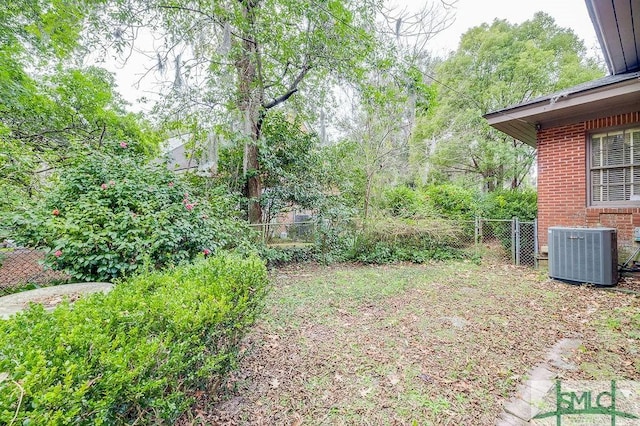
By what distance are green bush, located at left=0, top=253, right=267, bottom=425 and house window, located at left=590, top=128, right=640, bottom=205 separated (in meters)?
6.88

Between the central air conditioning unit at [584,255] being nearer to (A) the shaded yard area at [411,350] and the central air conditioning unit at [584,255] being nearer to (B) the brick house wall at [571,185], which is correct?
(A) the shaded yard area at [411,350]

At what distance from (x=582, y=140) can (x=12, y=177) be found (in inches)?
402

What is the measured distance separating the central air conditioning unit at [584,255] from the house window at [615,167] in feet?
3.83

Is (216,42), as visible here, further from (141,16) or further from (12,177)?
(12,177)

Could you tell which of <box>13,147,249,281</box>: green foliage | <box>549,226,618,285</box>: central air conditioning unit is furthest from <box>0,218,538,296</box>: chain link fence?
<box>13,147,249,281</box>: green foliage

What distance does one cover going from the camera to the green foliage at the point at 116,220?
3383 mm

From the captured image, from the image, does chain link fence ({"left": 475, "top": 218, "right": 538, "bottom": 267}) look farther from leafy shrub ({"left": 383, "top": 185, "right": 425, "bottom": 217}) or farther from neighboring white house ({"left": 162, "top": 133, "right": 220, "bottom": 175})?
neighboring white house ({"left": 162, "top": 133, "right": 220, "bottom": 175})

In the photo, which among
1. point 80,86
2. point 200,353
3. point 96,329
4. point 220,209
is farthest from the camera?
point 80,86

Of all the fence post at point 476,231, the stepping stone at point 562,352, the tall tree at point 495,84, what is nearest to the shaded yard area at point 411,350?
the stepping stone at point 562,352

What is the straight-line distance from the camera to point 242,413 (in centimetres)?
208

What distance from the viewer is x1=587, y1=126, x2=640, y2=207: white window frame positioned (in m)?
5.22

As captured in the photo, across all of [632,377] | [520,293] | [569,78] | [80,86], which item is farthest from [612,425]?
[569,78]

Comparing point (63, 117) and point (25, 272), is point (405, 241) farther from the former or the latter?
point (63, 117)

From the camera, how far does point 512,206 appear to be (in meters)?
7.95
